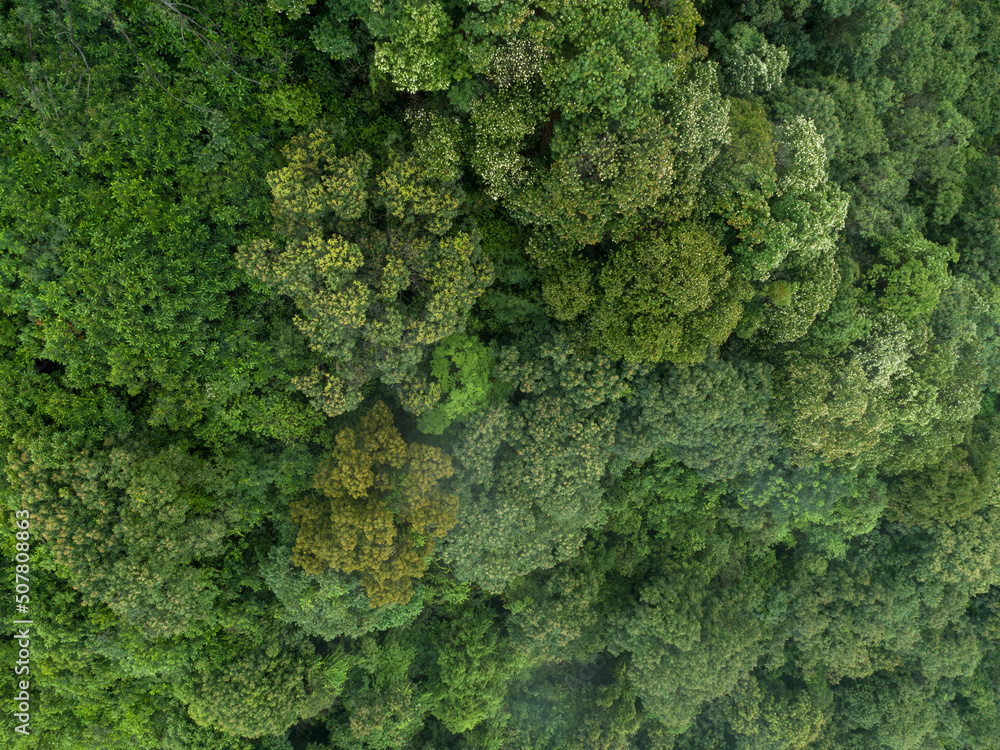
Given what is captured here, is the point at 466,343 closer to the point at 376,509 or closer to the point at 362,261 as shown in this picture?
the point at 362,261

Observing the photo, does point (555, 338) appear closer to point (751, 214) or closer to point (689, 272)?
point (689, 272)

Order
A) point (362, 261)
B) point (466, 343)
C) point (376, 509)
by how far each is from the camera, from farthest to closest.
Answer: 1. point (466, 343)
2. point (376, 509)
3. point (362, 261)

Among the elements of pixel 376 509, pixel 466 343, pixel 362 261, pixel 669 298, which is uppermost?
pixel 669 298

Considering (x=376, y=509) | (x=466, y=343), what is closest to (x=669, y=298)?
(x=466, y=343)

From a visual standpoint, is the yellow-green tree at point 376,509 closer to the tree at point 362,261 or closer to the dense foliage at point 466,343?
the dense foliage at point 466,343

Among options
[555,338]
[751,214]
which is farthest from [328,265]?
[751,214]

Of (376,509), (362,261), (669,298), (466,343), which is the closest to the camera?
(362,261)
